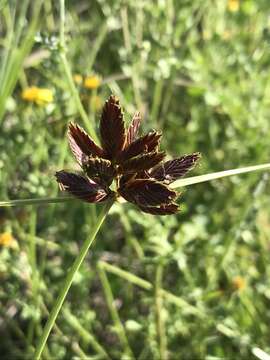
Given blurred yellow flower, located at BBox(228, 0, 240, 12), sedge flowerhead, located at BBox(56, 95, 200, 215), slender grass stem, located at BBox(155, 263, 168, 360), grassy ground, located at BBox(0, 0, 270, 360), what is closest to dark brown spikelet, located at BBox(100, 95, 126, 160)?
sedge flowerhead, located at BBox(56, 95, 200, 215)

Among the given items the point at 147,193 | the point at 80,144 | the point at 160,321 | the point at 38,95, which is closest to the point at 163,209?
the point at 147,193

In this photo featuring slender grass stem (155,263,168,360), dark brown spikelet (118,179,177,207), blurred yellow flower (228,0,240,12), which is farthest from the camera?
blurred yellow flower (228,0,240,12)

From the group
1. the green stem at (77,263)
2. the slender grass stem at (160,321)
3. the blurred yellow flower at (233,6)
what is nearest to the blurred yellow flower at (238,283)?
the slender grass stem at (160,321)

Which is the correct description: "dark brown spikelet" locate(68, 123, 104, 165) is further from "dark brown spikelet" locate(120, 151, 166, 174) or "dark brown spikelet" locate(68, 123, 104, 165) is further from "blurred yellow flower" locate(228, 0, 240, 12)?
"blurred yellow flower" locate(228, 0, 240, 12)

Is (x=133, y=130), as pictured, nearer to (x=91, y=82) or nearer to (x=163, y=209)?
(x=163, y=209)

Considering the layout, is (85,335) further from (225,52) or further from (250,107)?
(225,52)

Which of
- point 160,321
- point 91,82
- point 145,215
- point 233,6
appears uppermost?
point 233,6

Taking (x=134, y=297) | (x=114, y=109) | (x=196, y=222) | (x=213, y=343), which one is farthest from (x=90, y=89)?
(x=114, y=109)
